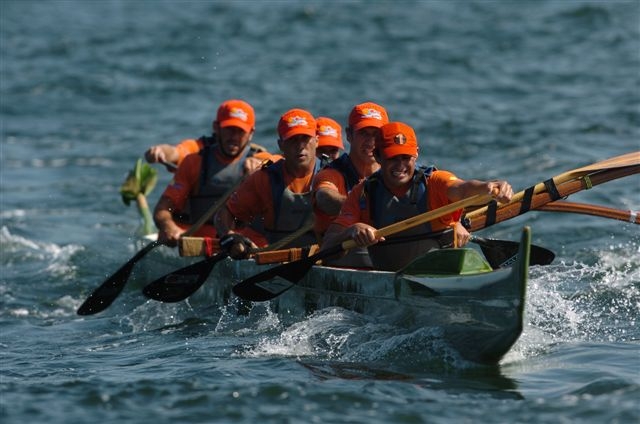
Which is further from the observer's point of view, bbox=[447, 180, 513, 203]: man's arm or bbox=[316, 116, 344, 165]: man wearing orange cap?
bbox=[316, 116, 344, 165]: man wearing orange cap

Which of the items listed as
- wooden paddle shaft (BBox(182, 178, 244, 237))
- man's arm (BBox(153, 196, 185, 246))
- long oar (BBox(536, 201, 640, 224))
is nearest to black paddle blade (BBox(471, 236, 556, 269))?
long oar (BBox(536, 201, 640, 224))

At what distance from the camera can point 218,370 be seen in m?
8.33

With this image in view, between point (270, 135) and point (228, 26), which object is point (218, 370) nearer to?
point (270, 135)

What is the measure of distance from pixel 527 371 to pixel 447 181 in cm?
155

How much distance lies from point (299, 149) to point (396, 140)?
177 centimetres

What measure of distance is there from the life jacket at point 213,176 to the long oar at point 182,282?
170 cm

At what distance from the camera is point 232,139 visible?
12.1 m

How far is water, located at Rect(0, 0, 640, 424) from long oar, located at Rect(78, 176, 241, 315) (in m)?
0.20

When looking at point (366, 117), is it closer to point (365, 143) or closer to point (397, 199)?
point (365, 143)

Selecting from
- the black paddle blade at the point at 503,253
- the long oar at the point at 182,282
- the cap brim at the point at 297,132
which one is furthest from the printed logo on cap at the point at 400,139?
the long oar at the point at 182,282

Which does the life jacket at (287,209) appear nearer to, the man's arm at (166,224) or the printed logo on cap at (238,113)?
the man's arm at (166,224)

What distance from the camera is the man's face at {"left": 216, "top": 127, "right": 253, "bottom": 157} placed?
39.8ft

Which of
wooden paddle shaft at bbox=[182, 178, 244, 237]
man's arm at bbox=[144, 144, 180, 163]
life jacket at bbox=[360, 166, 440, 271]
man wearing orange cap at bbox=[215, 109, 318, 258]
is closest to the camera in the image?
life jacket at bbox=[360, 166, 440, 271]

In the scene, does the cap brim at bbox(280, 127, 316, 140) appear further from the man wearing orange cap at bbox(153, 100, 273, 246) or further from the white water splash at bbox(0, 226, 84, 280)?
the white water splash at bbox(0, 226, 84, 280)
